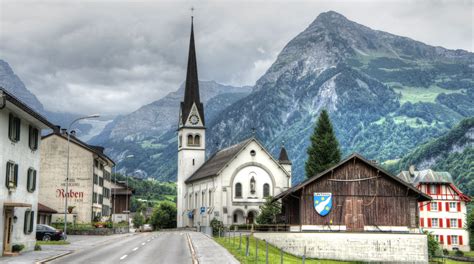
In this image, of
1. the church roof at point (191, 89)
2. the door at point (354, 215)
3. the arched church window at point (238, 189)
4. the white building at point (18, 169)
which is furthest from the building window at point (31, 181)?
the church roof at point (191, 89)

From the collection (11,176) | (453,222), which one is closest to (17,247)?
(11,176)

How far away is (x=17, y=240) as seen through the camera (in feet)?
120

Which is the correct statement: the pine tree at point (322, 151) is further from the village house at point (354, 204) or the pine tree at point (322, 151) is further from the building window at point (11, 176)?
the building window at point (11, 176)

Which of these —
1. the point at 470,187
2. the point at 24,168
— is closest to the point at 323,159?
the point at 24,168

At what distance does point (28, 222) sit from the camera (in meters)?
39.1

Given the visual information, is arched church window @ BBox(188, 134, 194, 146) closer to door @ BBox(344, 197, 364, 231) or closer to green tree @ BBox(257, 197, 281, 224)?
green tree @ BBox(257, 197, 281, 224)

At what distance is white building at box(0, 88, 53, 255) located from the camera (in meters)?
33.6

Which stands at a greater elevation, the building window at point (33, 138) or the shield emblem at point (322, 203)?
the building window at point (33, 138)

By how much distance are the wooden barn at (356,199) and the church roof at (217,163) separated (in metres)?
40.2

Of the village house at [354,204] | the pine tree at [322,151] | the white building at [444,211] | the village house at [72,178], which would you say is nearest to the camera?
the village house at [354,204]

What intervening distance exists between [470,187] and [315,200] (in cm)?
12724

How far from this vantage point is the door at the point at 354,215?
5781cm

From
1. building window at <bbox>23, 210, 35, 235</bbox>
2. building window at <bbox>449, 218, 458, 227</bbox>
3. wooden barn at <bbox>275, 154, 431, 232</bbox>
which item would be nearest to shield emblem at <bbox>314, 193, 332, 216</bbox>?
wooden barn at <bbox>275, 154, 431, 232</bbox>

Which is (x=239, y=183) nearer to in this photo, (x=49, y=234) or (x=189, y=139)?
(x=189, y=139)
